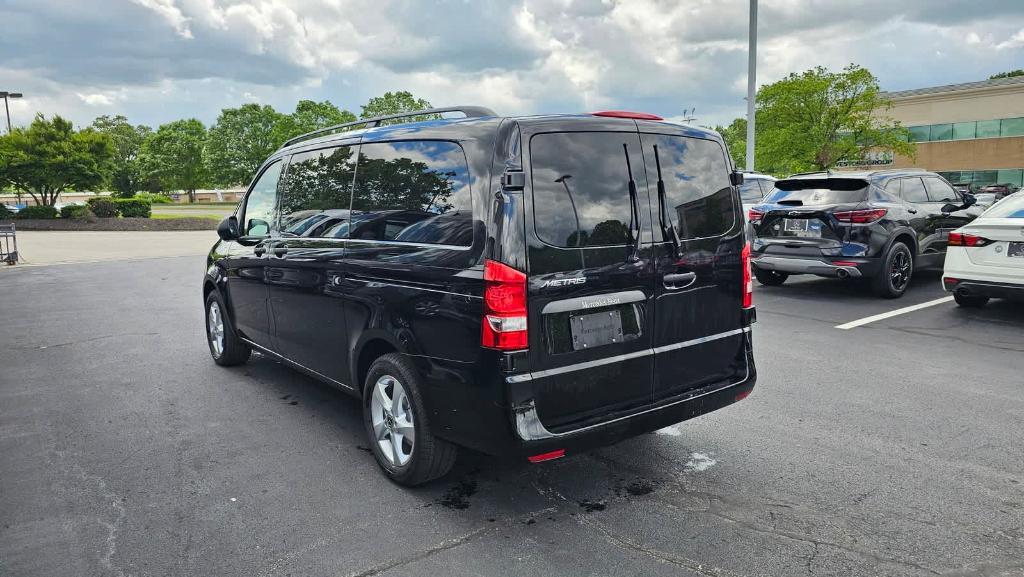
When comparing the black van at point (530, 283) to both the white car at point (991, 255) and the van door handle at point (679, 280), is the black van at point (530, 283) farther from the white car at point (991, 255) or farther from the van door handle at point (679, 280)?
the white car at point (991, 255)

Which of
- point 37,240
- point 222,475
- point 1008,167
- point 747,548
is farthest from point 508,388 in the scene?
point 1008,167

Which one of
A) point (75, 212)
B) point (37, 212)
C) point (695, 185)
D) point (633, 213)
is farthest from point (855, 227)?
point (37, 212)

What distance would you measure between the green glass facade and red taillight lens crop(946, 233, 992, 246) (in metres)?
53.5

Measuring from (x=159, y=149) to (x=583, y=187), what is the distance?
87.4 m

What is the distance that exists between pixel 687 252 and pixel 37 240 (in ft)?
89.8

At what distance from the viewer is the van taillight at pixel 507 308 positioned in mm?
3186

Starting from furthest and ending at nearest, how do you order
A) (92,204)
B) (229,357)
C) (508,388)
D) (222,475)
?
(92,204) → (229,357) → (222,475) → (508,388)

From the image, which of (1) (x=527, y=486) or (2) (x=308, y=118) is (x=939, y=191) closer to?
(1) (x=527, y=486)

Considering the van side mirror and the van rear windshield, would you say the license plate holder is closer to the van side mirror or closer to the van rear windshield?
the van side mirror

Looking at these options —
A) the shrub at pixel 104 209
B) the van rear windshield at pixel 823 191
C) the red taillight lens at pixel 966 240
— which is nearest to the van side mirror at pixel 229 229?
the van rear windshield at pixel 823 191

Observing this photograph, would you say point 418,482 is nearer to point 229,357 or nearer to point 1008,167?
point 229,357

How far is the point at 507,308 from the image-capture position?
10.5 ft

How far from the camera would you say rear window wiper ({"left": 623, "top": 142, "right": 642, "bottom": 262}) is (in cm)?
355

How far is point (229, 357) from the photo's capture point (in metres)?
6.41
